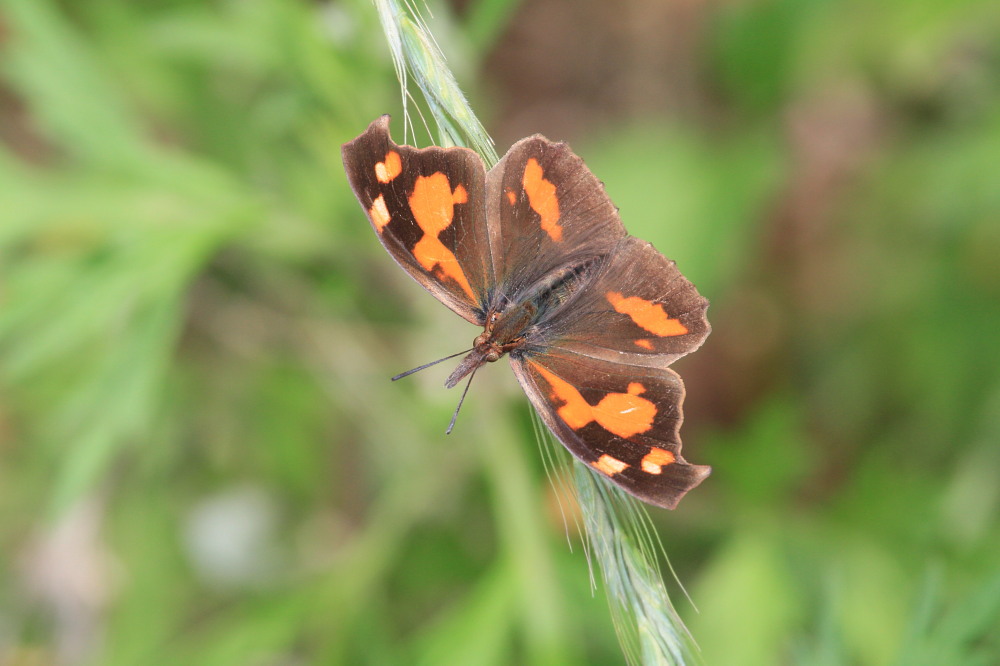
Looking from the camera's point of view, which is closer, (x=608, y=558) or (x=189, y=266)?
(x=608, y=558)

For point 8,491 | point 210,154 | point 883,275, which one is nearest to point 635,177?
point 883,275

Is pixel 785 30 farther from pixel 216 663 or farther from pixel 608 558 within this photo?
pixel 216 663

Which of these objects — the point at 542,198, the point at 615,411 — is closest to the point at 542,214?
the point at 542,198

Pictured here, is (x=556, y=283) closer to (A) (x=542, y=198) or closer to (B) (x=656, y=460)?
(A) (x=542, y=198)

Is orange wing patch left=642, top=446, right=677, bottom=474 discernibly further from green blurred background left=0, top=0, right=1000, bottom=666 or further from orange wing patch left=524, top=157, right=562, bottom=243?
green blurred background left=0, top=0, right=1000, bottom=666

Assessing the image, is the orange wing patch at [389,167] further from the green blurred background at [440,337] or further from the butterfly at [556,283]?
the green blurred background at [440,337]

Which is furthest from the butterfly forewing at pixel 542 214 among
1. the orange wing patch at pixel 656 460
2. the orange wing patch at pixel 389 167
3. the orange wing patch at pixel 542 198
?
the orange wing patch at pixel 656 460

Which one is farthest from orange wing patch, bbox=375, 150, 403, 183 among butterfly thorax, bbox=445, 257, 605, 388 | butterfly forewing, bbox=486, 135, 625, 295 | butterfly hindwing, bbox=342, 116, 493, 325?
butterfly thorax, bbox=445, 257, 605, 388
